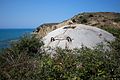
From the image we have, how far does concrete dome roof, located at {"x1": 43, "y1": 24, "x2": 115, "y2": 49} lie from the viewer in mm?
9934

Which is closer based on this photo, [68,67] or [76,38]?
[68,67]

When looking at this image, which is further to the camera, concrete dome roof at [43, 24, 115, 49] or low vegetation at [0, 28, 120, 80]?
concrete dome roof at [43, 24, 115, 49]

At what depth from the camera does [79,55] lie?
291 inches

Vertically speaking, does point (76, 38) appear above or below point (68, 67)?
above

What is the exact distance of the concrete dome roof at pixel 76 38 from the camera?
993 cm

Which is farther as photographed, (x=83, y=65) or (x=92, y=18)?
(x=92, y=18)

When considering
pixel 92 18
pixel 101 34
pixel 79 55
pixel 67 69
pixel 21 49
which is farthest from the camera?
pixel 92 18

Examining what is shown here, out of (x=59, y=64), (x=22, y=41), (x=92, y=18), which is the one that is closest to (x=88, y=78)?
(x=59, y=64)

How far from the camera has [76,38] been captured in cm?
1035

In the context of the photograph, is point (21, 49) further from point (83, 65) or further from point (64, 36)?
point (83, 65)

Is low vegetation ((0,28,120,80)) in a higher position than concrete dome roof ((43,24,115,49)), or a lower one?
lower

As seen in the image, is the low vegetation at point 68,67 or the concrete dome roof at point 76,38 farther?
the concrete dome roof at point 76,38

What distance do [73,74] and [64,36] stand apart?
14.5ft

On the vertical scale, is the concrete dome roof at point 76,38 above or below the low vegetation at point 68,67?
above
